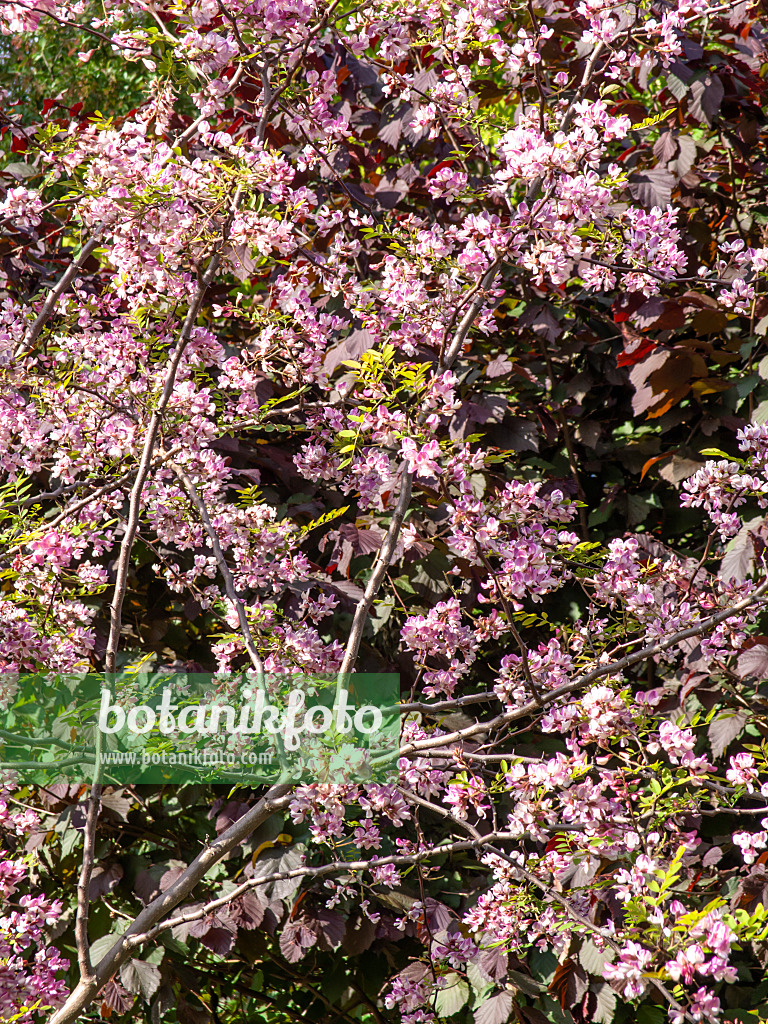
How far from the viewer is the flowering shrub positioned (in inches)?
67.2

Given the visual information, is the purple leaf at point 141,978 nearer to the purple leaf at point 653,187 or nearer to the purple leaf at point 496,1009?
the purple leaf at point 496,1009

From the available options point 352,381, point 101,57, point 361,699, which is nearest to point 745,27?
point 352,381

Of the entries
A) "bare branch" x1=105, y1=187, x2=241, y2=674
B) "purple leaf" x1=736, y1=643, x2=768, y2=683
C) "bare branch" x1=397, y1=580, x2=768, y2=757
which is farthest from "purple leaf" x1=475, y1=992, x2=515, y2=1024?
"bare branch" x1=105, y1=187, x2=241, y2=674

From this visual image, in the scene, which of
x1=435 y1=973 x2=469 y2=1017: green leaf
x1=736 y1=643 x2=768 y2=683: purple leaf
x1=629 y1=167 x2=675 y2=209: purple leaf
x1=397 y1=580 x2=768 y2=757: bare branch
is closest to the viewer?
x1=397 y1=580 x2=768 y2=757: bare branch

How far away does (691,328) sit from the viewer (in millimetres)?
2717

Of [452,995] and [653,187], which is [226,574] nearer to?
[452,995]

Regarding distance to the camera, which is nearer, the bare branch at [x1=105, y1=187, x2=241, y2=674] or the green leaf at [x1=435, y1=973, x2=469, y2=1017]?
the bare branch at [x1=105, y1=187, x2=241, y2=674]

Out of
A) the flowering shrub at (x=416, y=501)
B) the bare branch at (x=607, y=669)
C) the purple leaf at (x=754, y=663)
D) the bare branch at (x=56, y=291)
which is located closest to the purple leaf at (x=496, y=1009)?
the flowering shrub at (x=416, y=501)

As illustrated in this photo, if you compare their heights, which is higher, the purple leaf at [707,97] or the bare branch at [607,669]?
the purple leaf at [707,97]

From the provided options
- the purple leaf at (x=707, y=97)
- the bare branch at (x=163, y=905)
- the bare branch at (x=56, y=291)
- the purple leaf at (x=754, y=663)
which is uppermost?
the purple leaf at (x=707, y=97)

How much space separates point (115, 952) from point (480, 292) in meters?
1.47

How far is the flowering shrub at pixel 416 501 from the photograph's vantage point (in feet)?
5.60

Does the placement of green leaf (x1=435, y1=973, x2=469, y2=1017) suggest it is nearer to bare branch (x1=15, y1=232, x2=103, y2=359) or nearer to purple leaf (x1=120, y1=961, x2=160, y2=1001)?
purple leaf (x1=120, y1=961, x2=160, y2=1001)

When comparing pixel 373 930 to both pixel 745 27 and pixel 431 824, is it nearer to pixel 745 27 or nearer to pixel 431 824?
pixel 431 824
